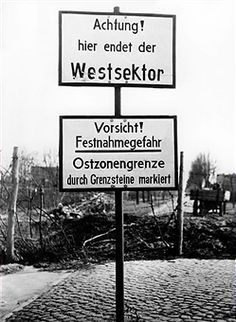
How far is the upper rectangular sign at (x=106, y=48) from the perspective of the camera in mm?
4234

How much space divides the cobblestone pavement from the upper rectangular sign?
2630mm

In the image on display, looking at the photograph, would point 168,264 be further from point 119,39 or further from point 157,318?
point 119,39

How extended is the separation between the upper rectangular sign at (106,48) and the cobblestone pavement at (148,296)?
263 centimetres

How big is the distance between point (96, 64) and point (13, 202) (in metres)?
4.89

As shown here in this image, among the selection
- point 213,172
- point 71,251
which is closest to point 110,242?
point 71,251

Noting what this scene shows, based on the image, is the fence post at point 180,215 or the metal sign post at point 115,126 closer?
the metal sign post at point 115,126

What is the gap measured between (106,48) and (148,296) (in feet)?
11.3

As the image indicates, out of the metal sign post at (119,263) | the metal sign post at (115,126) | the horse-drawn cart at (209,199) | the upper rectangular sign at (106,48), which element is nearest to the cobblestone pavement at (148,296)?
the metal sign post at (119,263)

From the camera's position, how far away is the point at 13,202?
8461mm

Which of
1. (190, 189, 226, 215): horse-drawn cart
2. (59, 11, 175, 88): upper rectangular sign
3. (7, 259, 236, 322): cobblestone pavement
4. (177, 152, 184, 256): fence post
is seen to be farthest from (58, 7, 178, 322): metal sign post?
(190, 189, 226, 215): horse-drawn cart

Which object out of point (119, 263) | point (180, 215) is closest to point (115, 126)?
point (119, 263)

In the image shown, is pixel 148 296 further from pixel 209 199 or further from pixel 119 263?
pixel 209 199

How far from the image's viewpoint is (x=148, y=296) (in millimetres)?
5980

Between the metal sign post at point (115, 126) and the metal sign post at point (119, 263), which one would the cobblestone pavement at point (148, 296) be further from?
the metal sign post at point (115, 126)
